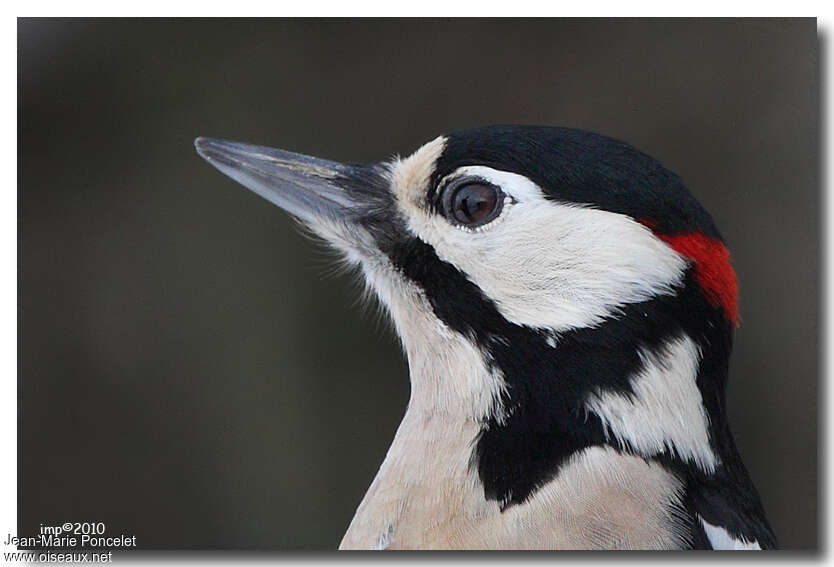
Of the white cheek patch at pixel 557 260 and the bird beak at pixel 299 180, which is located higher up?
the bird beak at pixel 299 180

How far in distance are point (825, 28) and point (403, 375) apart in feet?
3.93

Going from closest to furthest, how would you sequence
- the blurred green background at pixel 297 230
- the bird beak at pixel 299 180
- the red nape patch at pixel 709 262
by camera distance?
the red nape patch at pixel 709 262 < the bird beak at pixel 299 180 < the blurred green background at pixel 297 230

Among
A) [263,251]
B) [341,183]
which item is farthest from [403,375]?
[341,183]

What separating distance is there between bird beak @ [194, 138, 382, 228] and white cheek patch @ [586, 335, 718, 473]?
53 centimetres

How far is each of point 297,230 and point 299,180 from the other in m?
0.40

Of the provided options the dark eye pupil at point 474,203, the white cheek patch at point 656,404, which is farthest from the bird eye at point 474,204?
the white cheek patch at point 656,404

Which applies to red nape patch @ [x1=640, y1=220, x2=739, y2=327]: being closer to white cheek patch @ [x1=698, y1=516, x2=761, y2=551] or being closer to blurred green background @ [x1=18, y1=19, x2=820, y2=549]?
white cheek patch @ [x1=698, y1=516, x2=761, y2=551]

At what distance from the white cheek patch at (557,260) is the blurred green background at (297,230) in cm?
35

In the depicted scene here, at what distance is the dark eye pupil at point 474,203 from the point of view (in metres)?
1.62

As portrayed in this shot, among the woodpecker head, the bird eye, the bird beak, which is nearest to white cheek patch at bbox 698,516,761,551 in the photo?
the woodpecker head

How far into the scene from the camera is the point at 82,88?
2.19 m

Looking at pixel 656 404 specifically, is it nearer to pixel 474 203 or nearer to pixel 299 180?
pixel 474 203

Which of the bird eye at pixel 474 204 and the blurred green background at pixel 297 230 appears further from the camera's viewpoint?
the blurred green background at pixel 297 230

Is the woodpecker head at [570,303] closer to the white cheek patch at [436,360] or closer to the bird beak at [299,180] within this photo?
the white cheek patch at [436,360]
